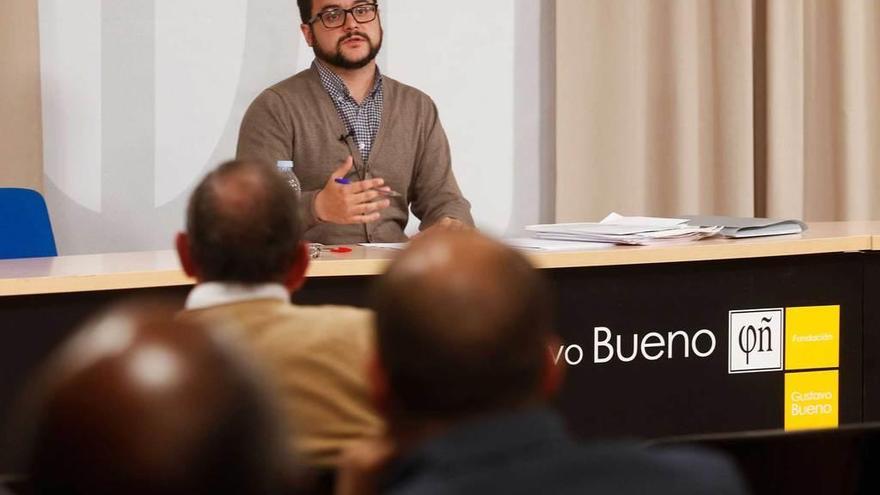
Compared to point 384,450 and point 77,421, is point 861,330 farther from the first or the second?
point 77,421

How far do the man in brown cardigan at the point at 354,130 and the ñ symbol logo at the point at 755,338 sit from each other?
0.88m

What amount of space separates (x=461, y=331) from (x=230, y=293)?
2.57 ft

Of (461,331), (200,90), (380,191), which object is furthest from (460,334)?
(200,90)

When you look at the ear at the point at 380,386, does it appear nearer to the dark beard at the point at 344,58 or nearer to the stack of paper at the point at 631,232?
the stack of paper at the point at 631,232

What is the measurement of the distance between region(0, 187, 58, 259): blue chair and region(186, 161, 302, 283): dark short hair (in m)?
1.74

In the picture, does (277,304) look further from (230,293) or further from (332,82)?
(332,82)

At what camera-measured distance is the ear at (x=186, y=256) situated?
1.65 metres

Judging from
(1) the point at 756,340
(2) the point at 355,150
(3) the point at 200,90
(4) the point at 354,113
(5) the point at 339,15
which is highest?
(5) the point at 339,15

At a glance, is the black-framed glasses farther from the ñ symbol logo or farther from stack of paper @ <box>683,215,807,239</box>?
the ñ symbol logo

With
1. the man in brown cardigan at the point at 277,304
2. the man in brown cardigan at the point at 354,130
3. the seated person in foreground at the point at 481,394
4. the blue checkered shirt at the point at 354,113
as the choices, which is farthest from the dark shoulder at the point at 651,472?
the blue checkered shirt at the point at 354,113

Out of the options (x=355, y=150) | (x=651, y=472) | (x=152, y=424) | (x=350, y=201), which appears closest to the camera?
(x=152, y=424)

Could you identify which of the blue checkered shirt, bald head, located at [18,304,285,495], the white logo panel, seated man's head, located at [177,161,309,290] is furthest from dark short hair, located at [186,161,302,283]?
the blue checkered shirt

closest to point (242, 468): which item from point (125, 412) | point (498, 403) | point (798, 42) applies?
point (125, 412)

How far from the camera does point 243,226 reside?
1630 mm
